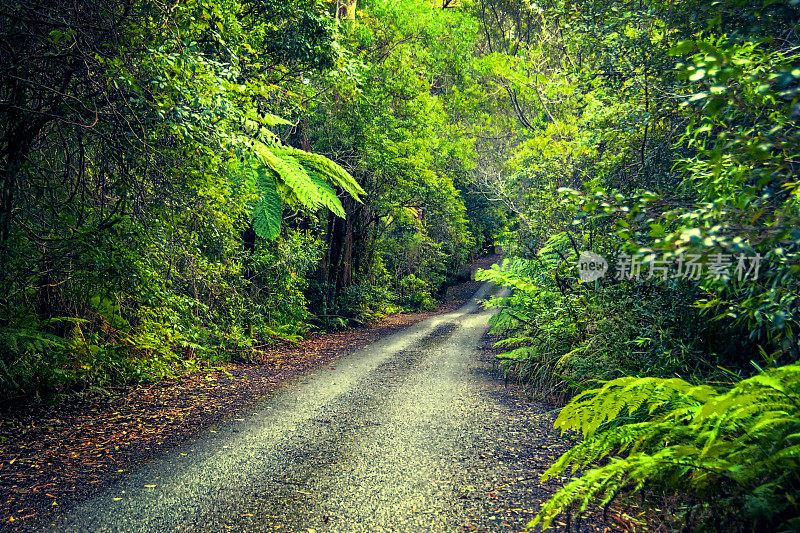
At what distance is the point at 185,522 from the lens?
278cm

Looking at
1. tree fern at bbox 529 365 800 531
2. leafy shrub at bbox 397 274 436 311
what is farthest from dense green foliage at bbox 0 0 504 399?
leafy shrub at bbox 397 274 436 311

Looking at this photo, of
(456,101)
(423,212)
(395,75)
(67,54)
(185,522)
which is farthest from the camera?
(423,212)

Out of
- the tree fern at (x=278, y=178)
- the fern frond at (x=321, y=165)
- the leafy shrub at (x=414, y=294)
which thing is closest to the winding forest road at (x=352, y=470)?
the tree fern at (x=278, y=178)

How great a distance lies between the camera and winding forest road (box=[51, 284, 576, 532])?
9.27 feet

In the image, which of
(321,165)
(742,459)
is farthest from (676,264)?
(321,165)

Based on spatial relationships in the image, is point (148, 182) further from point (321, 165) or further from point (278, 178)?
point (321, 165)

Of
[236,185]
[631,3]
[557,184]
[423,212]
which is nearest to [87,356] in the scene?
[236,185]

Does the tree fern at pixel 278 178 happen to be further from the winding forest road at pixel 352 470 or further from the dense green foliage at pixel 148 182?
the winding forest road at pixel 352 470

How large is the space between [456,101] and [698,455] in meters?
16.8

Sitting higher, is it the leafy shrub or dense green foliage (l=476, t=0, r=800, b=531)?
dense green foliage (l=476, t=0, r=800, b=531)

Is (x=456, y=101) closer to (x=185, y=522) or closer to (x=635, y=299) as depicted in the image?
(x=635, y=299)

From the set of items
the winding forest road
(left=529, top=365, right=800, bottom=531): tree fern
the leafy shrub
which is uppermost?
(left=529, top=365, right=800, bottom=531): tree fern

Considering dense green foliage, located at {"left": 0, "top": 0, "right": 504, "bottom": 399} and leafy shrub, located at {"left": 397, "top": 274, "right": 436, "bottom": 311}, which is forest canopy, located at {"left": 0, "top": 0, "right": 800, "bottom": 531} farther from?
leafy shrub, located at {"left": 397, "top": 274, "right": 436, "bottom": 311}

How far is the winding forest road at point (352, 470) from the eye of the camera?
2826 mm
